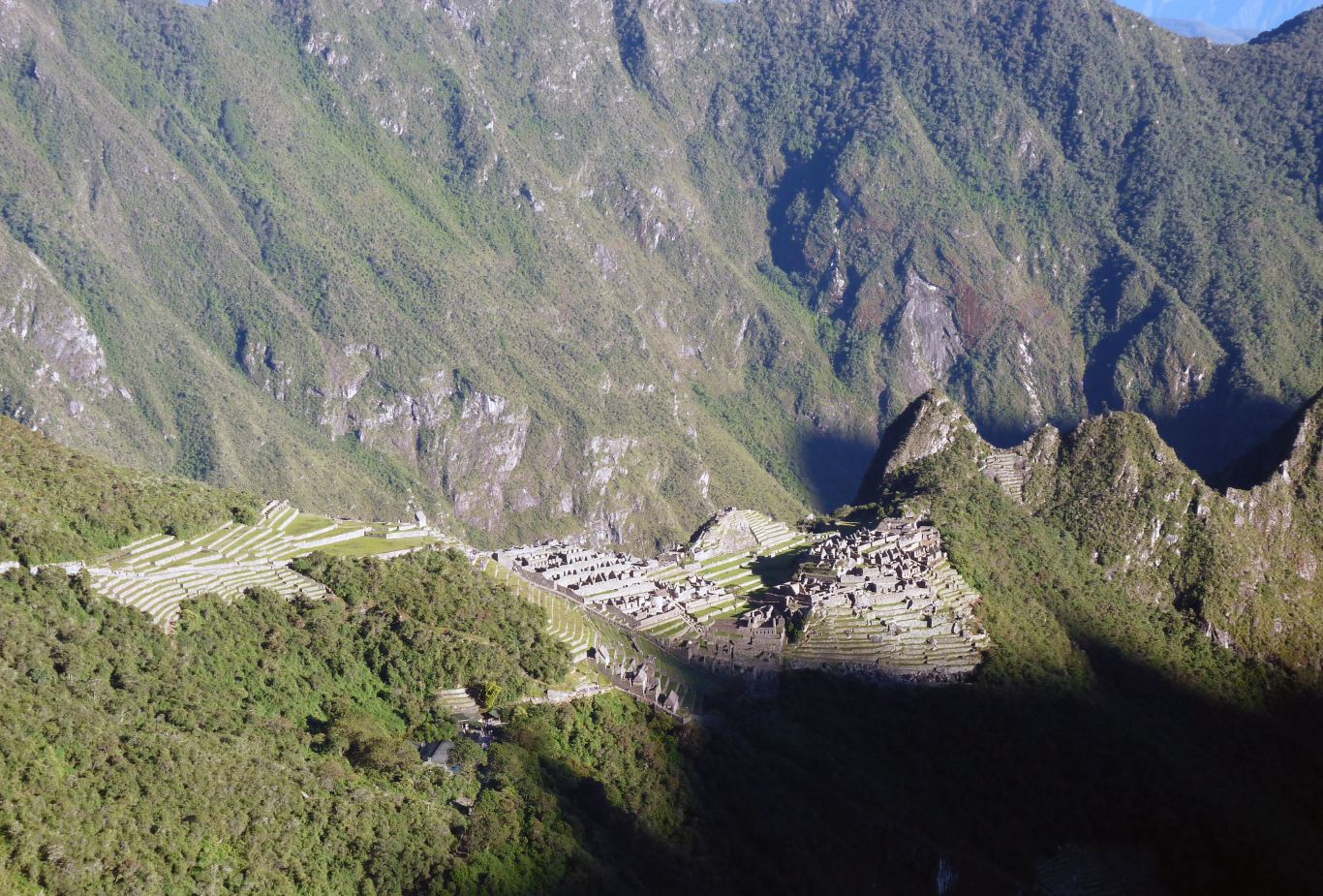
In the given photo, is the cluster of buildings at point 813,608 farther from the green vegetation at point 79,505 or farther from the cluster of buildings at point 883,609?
the green vegetation at point 79,505

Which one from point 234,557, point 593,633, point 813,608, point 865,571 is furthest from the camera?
point 865,571

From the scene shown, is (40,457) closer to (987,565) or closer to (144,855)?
(144,855)

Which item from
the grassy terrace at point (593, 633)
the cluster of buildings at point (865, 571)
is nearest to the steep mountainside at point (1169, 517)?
the cluster of buildings at point (865, 571)

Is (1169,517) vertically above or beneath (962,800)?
above

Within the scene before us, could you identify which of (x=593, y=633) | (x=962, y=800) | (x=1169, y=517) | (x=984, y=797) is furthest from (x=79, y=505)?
(x=1169, y=517)

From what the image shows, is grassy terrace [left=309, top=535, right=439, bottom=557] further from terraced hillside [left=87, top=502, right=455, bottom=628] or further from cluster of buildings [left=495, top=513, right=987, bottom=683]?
cluster of buildings [left=495, top=513, right=987, bottom=683]

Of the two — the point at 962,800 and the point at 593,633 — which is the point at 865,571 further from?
the point at 593,633
